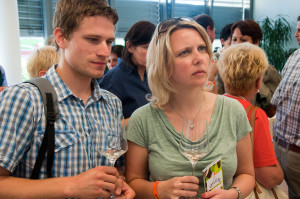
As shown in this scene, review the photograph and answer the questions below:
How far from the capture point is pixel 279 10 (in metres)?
7.33

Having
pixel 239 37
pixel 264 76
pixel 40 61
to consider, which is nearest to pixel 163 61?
pixel 40 61

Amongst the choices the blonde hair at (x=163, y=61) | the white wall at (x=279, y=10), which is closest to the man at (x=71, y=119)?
the blonde hair at (x=163, y=61)

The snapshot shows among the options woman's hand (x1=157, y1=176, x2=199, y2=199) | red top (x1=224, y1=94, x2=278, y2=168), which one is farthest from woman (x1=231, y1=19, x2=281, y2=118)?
woman's hand (x1=157, y1=176, x2=199, y2=199)

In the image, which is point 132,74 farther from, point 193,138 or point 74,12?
point 193,138

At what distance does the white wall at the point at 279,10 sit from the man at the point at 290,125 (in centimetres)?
523

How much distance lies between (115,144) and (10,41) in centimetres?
478

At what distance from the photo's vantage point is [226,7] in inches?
314

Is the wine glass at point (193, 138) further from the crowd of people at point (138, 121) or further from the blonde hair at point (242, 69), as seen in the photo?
the blonde hair at point (242, 69)

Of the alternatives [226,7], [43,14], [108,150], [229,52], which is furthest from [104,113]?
[226,7]

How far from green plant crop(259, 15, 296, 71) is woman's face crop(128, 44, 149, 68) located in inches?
210

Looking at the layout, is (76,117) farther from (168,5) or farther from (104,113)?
(168,5)

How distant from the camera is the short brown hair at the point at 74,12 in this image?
1.27m

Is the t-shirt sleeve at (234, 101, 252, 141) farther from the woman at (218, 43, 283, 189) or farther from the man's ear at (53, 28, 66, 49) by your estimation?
the man's ear at (53, 28, 66, 49)

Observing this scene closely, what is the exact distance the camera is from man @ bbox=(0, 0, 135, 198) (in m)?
1.09
